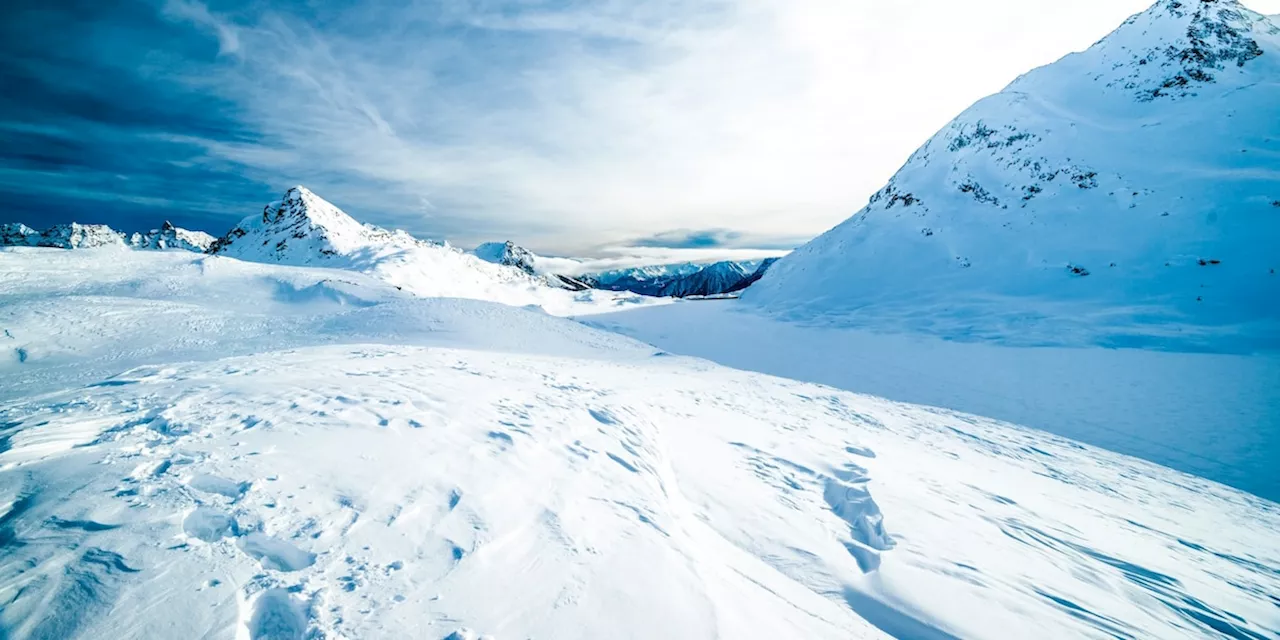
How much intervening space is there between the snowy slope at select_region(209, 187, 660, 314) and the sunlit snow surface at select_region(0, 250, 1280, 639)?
91.3ft

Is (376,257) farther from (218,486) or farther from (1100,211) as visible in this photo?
(1100,211)

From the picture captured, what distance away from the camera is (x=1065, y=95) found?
35.9 m

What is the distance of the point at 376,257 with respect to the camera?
5653 centimetres

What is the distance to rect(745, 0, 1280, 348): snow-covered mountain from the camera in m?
21.8

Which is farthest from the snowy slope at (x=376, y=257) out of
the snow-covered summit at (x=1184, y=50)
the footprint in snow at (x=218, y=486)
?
the snow-covered summit at (x=1184, y=50)

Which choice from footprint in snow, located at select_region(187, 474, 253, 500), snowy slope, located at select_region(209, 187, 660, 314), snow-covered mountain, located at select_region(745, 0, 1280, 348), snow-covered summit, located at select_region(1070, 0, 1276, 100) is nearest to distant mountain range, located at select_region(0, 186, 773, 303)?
snowy slope, located at select_region(209, 187, 660, 314)

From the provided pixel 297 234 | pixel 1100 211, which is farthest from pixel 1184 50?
pixel 297 234

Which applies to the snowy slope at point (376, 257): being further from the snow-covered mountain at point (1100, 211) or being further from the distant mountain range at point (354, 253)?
the snow-covered mountain at point (1100, 211)

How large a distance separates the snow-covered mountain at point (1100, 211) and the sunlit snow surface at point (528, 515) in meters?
18.3

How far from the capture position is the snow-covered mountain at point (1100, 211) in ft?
71.7

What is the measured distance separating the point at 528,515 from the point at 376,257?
62176 millimetres

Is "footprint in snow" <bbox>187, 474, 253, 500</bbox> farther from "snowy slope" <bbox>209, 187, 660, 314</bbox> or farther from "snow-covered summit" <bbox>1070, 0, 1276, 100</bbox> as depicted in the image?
"snow-covered summit" <bbox>1070, 0, 1276, 100</bbox>

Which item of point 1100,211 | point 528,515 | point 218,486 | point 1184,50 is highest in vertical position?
point 1184,50

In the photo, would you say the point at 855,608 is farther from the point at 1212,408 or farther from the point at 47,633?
the point at 1212,408
